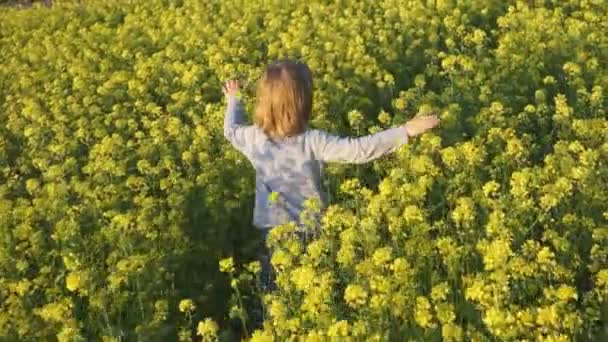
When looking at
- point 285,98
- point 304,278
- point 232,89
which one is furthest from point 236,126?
point 304,278

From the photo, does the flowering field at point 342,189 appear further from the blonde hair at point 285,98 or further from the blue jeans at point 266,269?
the blonde hair at point 285,98

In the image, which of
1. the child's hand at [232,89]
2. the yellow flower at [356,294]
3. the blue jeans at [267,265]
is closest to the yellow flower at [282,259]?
the yellow flower at [356,294]

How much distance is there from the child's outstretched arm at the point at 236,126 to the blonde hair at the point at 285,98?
0.26 metres

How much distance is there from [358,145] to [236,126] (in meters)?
0.92

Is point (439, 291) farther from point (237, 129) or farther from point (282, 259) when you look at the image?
point (237, 129)

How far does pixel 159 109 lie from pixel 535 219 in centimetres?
359

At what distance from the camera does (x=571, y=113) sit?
5422mm

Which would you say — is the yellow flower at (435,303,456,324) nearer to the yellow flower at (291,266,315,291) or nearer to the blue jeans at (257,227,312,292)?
the yellow flower at (291,266,315,291)

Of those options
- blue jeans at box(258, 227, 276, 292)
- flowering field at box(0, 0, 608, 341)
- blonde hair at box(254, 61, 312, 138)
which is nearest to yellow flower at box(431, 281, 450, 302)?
flowering field at box(0, 0, 608, 341)

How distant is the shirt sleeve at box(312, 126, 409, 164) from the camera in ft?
13.8

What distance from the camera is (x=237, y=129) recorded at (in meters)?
4.79

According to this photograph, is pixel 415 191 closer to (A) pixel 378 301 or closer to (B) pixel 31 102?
(A) pixel 378 301

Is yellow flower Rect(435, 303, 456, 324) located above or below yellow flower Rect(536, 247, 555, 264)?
below

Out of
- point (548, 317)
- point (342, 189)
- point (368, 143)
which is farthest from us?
point (342, 189)
